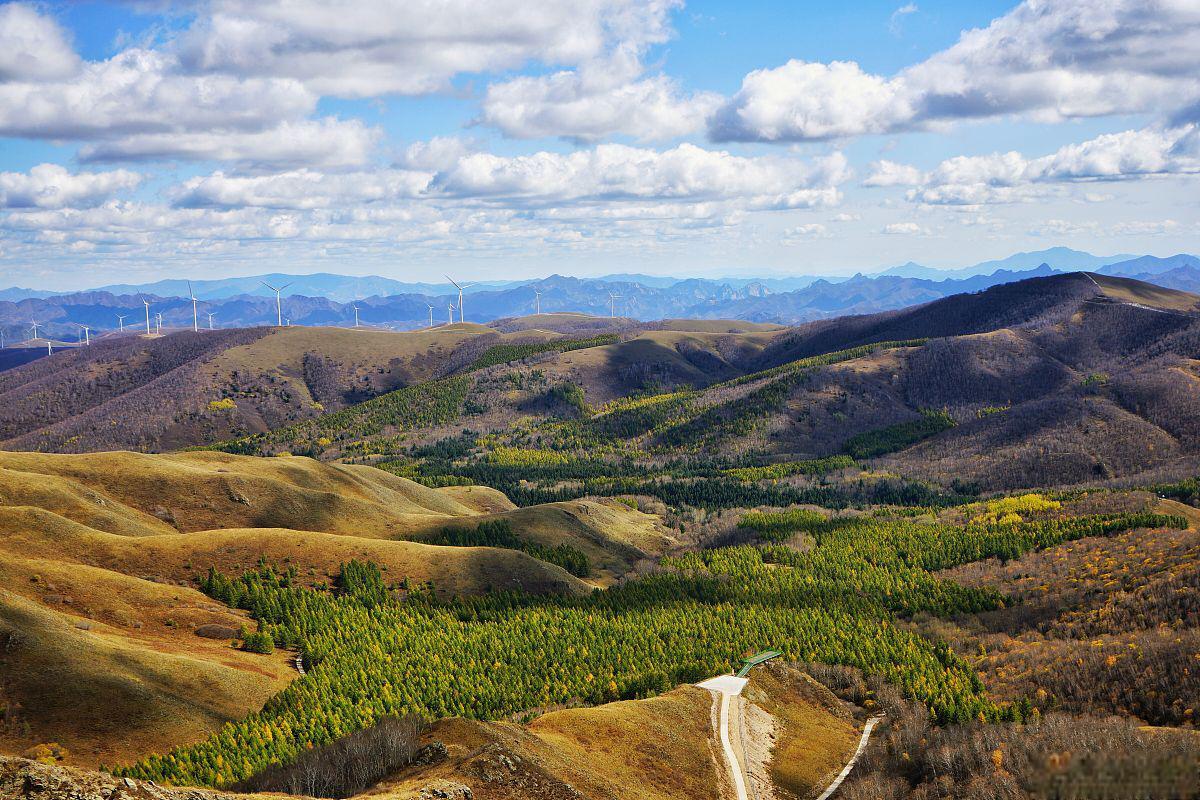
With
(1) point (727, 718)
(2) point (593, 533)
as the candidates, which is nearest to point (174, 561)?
(1) point (727, 718)

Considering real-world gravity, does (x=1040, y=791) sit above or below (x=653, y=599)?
above

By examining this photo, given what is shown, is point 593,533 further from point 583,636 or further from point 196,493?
point 196,493

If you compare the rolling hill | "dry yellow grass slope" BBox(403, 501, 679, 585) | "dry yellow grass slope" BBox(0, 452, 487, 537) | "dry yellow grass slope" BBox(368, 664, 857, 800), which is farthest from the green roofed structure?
"dry yellow grass slope" BBox(0, 452, 487, 537)

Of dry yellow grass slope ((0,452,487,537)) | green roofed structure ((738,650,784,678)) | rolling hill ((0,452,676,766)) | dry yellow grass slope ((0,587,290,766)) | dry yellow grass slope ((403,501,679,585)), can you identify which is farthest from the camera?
dry yellow grass slope ((403,501,679,585))

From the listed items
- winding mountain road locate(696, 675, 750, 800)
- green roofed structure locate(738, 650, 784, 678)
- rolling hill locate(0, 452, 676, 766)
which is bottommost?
green roofed structure locate(738, 650, 784, 678)

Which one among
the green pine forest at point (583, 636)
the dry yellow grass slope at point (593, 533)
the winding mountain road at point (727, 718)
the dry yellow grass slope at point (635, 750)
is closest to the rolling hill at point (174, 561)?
the dry yellow grass slope at point (593, 533)

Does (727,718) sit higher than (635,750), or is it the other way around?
(635,750)

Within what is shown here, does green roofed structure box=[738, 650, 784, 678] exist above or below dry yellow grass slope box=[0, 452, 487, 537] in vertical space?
below

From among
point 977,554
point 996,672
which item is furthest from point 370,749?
point 977,554

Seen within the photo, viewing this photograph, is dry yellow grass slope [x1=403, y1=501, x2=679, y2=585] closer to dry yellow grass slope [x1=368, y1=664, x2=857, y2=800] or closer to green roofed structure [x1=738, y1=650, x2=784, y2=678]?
green roofed structure [x1=738, y1=650, x2=784, y2=678]

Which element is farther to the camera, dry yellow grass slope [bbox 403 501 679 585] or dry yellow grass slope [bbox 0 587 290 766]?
dry yellow grass slope [bbox 403 501 679 585]

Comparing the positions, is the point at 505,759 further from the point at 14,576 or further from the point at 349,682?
the point at 14,576
